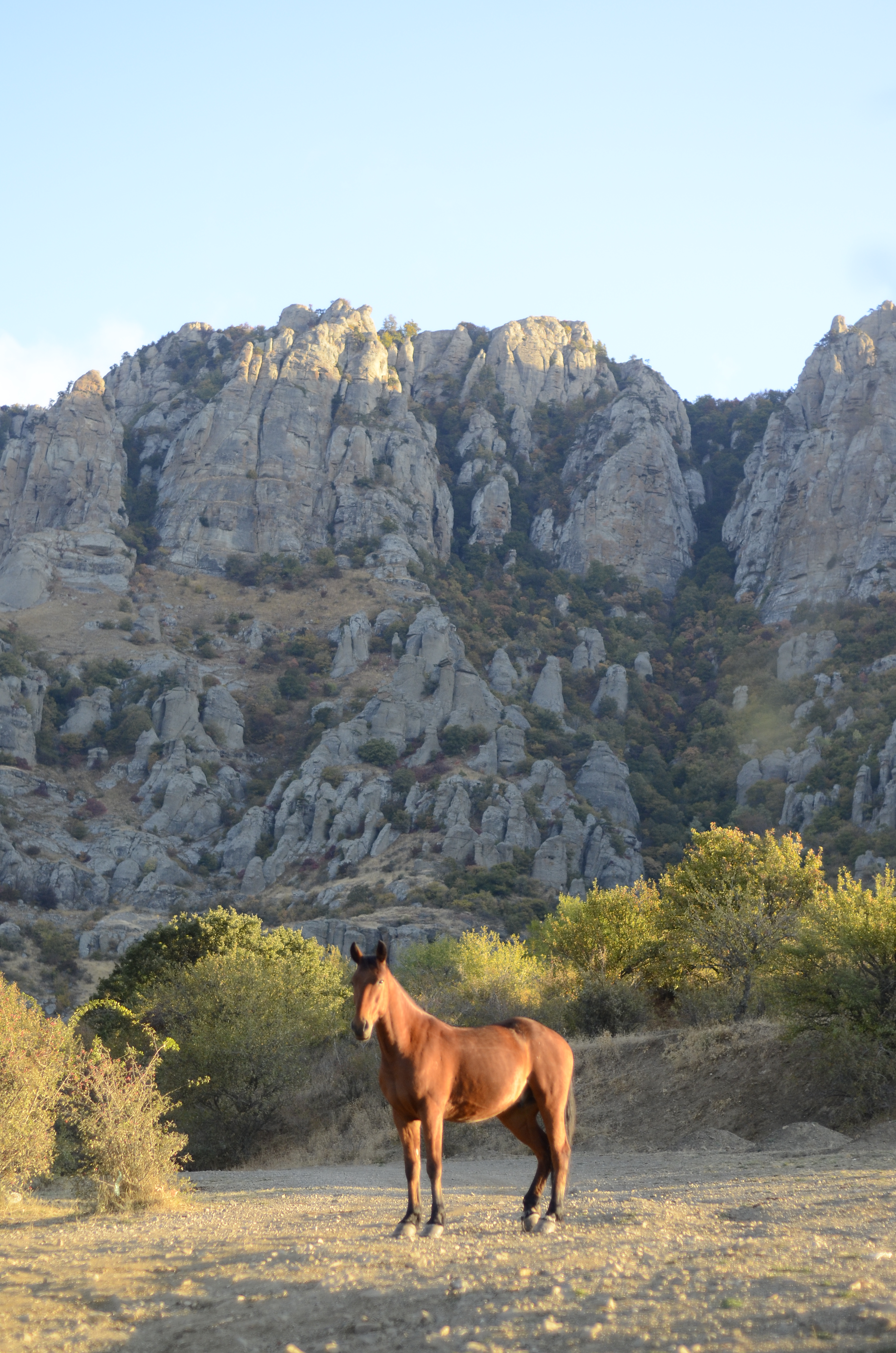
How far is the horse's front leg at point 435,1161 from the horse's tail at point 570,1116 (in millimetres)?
1165

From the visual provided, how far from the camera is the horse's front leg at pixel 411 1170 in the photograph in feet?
26.2

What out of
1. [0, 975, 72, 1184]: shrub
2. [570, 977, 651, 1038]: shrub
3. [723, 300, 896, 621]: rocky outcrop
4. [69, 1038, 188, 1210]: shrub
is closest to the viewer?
[69, 1038, 188, 1210]: shrub

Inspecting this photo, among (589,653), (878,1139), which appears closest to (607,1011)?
(878,1139)

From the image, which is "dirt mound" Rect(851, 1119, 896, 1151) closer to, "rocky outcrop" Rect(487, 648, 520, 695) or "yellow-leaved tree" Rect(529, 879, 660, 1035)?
"yellow-leaved tree" Rect(529, 879, 660, 1035)

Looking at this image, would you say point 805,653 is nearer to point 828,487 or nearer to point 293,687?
point 828,487

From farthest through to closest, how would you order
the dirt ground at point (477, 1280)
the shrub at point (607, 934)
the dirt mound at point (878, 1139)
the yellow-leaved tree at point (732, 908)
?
the shrub at point (607, 934), the yellow-leaved tree at point (732, 908), the dirt mound at point (878, 1139), the dirt ground at point (477, 1280)

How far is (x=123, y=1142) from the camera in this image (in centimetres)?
1236

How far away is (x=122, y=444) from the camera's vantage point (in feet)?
445

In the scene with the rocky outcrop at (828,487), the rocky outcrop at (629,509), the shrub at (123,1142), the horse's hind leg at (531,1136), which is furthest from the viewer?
the rocky outcrop at (629,509)

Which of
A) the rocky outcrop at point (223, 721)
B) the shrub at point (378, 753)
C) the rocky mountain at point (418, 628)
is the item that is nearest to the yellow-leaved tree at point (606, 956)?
the rocky mountain at point (418, 628)

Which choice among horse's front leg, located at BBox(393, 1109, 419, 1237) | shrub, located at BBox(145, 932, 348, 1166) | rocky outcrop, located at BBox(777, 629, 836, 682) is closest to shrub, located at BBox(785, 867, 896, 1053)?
shrub, located at BBox(145, 932, 348, 1166)

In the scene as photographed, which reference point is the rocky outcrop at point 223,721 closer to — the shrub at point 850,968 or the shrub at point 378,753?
the shrub at point 378,753

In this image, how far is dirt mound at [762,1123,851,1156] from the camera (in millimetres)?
17266

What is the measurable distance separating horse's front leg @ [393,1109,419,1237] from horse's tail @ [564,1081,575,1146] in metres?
1.28
